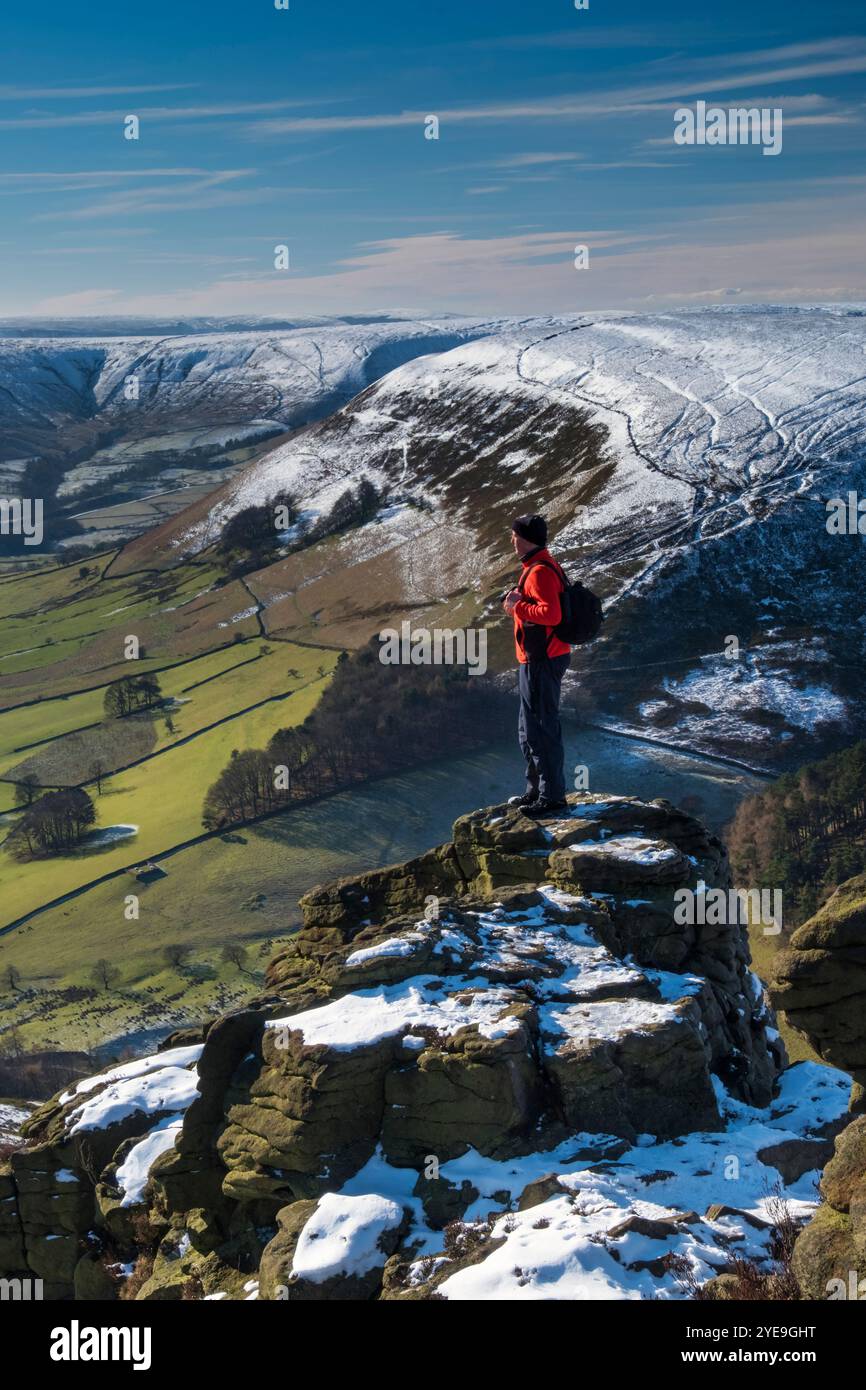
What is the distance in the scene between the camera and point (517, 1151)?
1567cm

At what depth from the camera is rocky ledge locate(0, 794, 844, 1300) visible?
14.0 m

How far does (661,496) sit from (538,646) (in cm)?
9489

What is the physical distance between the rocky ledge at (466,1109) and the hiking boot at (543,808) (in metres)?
0.44

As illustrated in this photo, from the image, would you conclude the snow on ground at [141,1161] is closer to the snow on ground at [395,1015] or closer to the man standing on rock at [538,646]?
the snow on ground at [395,1015]

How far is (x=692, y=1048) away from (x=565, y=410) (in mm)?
131056

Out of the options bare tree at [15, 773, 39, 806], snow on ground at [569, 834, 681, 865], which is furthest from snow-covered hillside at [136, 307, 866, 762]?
snow on ground at [569, 834, 681, 865]

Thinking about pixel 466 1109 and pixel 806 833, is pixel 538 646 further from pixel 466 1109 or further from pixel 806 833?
pixel 806 833

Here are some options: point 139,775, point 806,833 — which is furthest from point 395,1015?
point 139,775

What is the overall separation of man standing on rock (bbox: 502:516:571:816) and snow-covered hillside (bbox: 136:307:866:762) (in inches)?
2515

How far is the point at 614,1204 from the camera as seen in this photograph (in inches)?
541

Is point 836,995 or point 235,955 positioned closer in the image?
point 836,995

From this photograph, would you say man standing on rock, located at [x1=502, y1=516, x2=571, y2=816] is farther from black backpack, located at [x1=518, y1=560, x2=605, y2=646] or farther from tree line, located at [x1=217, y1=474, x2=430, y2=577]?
tree line, located at [x1=217, y1=474, x2=430, y2=577]
